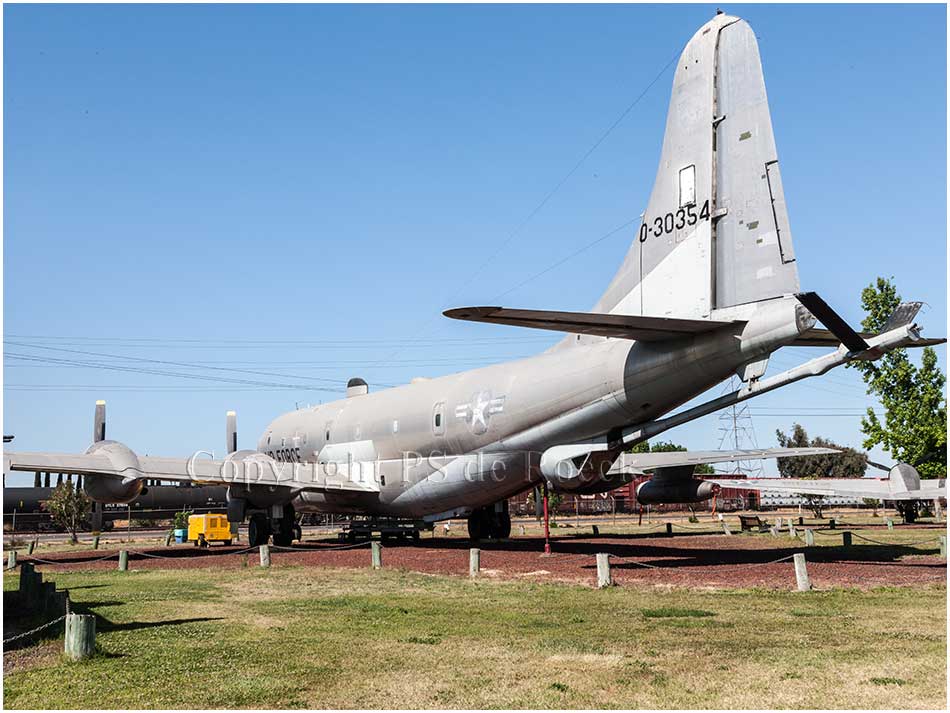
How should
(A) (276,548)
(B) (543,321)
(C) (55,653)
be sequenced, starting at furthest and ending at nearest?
1. (A) (276,548)
2. (B) (543,321)
3. (C) (55,653)

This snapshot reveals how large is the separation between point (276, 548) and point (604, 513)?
4725 cm

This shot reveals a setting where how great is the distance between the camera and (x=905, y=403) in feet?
141

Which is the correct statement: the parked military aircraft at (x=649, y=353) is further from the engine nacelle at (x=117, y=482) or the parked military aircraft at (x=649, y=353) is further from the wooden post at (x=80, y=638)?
the wooden post at (x=80, y=638)

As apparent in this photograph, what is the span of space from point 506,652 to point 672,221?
36.8ft

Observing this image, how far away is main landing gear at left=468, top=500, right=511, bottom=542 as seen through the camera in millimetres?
31859

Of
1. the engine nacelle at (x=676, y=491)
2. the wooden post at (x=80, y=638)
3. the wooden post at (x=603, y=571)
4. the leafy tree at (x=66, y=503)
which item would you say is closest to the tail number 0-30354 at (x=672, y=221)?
the wooden post at (x=603, y=571)

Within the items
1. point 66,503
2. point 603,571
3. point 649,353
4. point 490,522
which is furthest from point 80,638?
point 66,503

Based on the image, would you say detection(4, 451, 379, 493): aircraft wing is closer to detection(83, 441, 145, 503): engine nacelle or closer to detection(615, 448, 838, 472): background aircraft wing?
detection(83, 441, 145, 503): engine nacelle

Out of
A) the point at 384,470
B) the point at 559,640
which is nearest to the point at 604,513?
the point at 384,470

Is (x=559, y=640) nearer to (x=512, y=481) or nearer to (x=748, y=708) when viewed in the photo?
(x=748, y=708)

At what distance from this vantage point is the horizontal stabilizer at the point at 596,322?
1522 cm

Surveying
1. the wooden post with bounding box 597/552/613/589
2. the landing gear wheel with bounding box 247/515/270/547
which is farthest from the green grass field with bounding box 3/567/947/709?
Answer: the landing gear wheel with bounding box 247/515/270/547

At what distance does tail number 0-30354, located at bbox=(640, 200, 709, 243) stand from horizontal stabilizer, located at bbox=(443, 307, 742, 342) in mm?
2487

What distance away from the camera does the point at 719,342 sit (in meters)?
17.1
